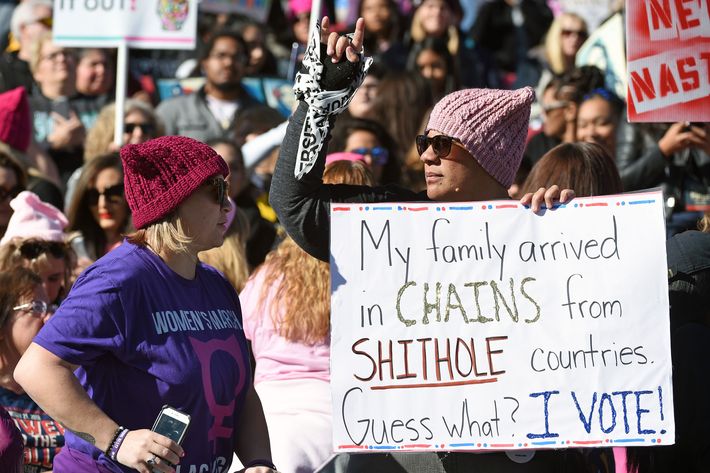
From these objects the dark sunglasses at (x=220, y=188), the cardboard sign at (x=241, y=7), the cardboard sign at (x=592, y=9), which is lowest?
the dark sunglasses at (x=220, y=188)

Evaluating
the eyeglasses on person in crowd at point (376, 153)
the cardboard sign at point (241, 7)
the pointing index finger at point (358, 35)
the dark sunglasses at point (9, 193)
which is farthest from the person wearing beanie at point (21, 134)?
the pointing index finger at point (358, 35)

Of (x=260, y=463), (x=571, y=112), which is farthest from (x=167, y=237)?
(x=571, y=112)

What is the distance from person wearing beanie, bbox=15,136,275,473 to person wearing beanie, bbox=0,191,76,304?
5.38 ft

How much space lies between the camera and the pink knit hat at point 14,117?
22.7 ft

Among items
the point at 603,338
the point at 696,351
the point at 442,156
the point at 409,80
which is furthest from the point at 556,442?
the point at 409,80

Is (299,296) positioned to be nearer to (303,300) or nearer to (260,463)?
(303,300)

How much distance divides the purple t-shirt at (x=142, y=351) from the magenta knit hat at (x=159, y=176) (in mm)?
130

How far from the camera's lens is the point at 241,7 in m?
10.3

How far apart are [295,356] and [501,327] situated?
1189 mm

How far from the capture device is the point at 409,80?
8.80 meters

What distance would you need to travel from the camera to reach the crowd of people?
3379 millimetres

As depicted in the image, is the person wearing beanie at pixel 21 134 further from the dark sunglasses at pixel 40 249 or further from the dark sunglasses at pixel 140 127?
the dark sunglasses at pixel 40 249

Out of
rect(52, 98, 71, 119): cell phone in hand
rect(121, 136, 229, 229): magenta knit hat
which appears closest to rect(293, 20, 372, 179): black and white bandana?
rect(121, 136, 229, 229): magenta knit hat

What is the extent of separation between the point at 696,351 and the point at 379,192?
1186mm
